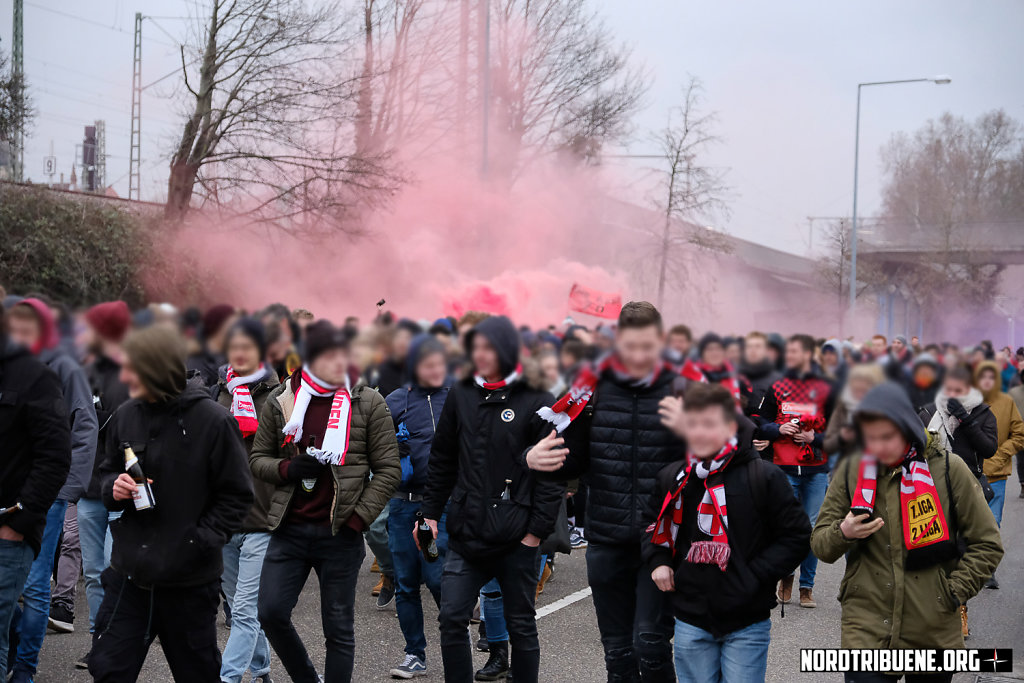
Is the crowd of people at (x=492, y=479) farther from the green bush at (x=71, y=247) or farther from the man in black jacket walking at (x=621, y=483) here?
the green bush at (x=71, y=247)

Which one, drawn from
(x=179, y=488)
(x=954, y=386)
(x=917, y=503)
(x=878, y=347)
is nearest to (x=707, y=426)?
(x=878, y=347)

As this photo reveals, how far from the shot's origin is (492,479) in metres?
4.45

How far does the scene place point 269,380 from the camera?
519 centimetres

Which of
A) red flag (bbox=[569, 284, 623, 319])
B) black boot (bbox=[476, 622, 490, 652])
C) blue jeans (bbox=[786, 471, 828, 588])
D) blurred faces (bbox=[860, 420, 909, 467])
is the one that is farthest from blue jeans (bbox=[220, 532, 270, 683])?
blue jeans (bbox=[786, 471, 828, 588])

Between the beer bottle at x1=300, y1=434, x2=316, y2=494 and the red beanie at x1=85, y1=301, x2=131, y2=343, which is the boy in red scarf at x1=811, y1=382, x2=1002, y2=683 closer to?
the beer bottle at x1=300, y1=434, x2=316, y2=494

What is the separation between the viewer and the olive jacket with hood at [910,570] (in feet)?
11.3

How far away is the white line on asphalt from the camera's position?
696 centimetres

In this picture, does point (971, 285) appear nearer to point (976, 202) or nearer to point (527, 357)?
point (976, 202)

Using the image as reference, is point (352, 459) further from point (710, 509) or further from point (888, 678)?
point (888, 678)

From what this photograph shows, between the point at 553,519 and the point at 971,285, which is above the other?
the point at 971,285

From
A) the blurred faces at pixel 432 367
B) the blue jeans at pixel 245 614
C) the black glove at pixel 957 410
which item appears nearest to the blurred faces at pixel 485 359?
the blurred faces at pixel 432 367

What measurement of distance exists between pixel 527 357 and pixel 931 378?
7.09ft

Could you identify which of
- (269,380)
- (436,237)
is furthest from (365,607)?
(436,237)

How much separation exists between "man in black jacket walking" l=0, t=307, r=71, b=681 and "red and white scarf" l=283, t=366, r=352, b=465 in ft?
3.21
